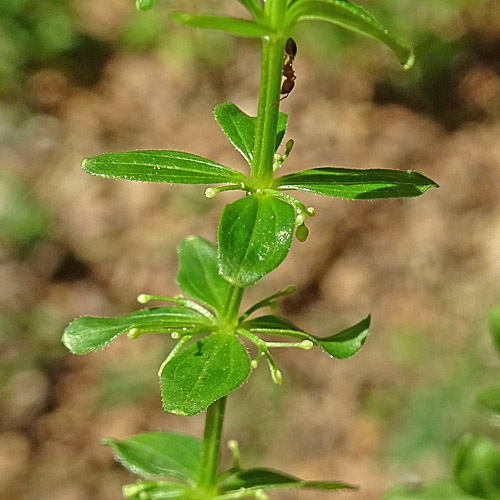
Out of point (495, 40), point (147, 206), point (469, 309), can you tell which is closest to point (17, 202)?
point (147, 206)

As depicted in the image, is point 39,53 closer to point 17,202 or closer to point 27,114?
point 27,114

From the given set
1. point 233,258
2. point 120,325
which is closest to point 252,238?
point 233,258

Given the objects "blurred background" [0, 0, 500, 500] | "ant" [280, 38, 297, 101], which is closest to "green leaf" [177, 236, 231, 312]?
"ant" [280, 38, 297, 101]

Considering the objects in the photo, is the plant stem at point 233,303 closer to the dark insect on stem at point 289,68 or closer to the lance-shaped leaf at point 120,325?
the lance-shaped leaf at point 120,325

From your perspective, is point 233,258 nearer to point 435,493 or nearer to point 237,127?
point 237,127

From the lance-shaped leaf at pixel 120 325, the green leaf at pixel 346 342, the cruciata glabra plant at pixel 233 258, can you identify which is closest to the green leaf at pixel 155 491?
→ the cruciata glabra plant at pixel 233 258

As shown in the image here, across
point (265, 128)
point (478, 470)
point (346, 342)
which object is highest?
point (265, 128)
